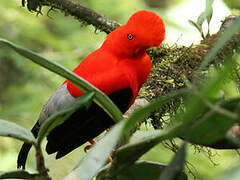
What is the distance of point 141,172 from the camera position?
109 centimetres

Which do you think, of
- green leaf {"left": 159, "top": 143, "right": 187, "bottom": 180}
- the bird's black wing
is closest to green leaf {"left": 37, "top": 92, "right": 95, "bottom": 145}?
green leaf {"left": 159, "top": 143, "right": 187, "bottom": 180}

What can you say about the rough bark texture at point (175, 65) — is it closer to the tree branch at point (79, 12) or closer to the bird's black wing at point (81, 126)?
the bird's black wing at point (81, 126)

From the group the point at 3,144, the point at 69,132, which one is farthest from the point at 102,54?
the point at 3,144

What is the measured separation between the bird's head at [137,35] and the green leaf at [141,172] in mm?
927

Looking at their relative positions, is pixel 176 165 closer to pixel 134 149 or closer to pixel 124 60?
pixel 134 149

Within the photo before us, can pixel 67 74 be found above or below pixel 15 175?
above

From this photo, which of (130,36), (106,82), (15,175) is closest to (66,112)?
(15,175)

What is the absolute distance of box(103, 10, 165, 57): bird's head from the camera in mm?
1888

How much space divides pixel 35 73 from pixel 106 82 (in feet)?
10.4

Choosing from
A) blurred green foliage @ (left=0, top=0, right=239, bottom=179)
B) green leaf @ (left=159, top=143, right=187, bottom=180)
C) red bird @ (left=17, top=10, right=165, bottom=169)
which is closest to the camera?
green leaf @ (left=159, top=143, right=187, bottom=180)

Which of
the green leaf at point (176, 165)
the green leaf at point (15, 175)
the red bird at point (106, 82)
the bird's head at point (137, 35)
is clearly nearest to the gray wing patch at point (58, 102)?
the red bird at point (106, 82)

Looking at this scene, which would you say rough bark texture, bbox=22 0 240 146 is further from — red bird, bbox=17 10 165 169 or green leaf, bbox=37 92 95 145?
green leaf, bbox=37 92 95 145

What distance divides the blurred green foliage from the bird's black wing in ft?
3.89

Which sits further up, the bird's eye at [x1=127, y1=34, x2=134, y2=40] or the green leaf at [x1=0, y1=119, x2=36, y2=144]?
the green leaf at [x1=0, y1=119, x2=36, y2=144]
